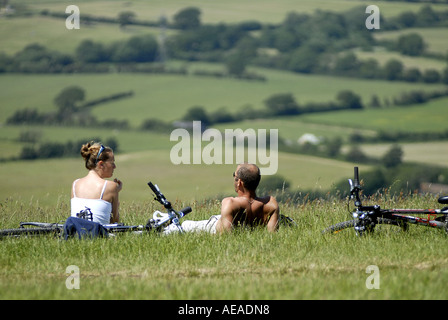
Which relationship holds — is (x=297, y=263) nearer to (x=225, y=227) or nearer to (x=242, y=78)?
(x=225, y=227)

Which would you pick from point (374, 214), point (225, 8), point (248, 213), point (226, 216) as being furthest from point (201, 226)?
point (225, 8)

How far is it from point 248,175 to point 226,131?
311ft

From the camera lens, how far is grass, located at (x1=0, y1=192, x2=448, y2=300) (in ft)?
17.7

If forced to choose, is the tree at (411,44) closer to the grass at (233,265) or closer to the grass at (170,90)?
the grass at (170,90)


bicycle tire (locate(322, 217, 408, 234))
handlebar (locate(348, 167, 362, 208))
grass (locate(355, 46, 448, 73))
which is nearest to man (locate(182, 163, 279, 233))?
bicycle tire (locate(322, 217, 408, 234))

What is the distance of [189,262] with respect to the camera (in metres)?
6.55

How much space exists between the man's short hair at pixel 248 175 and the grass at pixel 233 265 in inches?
21.7

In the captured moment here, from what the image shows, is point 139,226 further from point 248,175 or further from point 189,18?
point 189,18

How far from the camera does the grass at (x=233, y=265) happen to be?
212 inches

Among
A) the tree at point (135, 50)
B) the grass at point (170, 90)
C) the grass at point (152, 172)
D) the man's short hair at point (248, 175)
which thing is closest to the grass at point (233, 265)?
the man's short hair at point (248, 175)

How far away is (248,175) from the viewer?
24.4 ft
